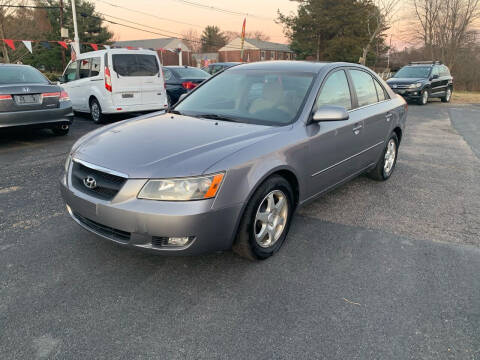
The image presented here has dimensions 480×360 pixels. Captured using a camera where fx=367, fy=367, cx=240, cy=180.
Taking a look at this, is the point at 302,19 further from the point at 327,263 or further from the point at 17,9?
the point at 327,263

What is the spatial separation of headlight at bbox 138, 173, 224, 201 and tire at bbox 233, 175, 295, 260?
449 millimetres

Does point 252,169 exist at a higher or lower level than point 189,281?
higher

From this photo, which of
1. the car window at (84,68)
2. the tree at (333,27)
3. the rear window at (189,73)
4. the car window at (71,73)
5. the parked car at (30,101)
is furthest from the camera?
the tree at (333,27)

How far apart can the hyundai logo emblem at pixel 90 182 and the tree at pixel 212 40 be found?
307 feet

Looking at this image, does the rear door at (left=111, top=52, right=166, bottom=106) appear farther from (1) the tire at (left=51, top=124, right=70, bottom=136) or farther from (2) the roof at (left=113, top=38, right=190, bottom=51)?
(2) the roof at (left=113, top=38, right=190, bottom=51)

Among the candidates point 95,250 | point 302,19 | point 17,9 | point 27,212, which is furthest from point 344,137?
point 302,19

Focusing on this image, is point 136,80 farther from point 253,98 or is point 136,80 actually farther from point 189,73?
point 253,98

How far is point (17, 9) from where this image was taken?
91.6 ft

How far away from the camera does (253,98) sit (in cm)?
364

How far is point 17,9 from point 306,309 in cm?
3382

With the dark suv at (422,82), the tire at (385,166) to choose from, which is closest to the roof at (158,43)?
the dark suv at (422,82)

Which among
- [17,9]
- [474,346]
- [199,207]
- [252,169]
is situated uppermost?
[17,9]

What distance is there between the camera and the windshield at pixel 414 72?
1689cm

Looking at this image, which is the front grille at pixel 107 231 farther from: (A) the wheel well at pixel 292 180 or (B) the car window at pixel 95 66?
(B) the car window at pixel 95 66
